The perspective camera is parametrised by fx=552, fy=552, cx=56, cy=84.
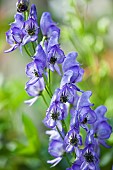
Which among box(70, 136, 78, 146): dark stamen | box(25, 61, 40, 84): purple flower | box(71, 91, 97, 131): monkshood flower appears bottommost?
box(70, 136, 78, 146): dark stamen

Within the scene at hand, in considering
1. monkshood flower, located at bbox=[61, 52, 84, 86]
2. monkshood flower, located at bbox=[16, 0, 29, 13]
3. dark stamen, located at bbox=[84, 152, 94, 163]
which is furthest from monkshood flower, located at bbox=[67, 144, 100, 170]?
monkshood flower, located at bbox=[16, 0, 29, 13]

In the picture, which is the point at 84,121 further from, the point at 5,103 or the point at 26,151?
the point at 5,103

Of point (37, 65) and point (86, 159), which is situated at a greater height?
point (37, 65)

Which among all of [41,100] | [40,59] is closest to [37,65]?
[40,59]

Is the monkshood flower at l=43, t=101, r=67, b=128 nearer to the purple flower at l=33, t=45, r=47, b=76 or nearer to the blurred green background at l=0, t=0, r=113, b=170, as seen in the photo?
the purple flower at l=33, t=45, r=47, b=76

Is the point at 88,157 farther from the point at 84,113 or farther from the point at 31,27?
the point at 31,27

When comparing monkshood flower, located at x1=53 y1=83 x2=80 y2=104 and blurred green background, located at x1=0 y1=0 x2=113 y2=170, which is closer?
monkshood flower, located at x1=53 y1=83 x2=80 y2=104

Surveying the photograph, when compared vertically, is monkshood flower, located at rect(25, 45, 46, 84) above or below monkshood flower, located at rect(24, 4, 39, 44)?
below
